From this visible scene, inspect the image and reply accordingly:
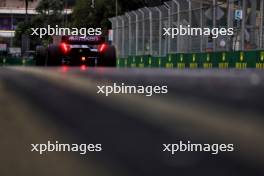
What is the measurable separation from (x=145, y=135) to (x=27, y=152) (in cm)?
69

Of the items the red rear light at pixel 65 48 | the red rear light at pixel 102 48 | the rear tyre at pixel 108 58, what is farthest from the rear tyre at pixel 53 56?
the red rear light at pixel 102 48

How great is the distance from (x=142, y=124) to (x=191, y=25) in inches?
1157

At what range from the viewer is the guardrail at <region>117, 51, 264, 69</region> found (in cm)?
2231

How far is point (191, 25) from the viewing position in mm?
31875

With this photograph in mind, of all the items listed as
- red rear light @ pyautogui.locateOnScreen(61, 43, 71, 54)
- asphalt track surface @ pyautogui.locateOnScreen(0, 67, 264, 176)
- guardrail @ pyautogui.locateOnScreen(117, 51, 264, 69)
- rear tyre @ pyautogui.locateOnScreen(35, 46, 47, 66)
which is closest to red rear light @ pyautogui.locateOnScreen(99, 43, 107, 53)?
red rear light @ pyautogui.locateOnScreen(61, 43, 71, 54)

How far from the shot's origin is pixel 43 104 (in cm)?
364

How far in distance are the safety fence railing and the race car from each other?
4781 millimetres

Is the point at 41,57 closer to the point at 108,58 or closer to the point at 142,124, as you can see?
the point at 108,58

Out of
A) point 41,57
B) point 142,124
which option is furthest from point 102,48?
point 142,124

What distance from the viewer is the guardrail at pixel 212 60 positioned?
22.3 meters

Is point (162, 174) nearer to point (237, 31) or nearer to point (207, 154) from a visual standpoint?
point (207, 154)

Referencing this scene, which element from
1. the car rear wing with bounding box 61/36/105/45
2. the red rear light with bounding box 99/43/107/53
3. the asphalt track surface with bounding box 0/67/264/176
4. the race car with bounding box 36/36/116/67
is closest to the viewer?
the asphalt track surface with bounding box 0/67/264/176

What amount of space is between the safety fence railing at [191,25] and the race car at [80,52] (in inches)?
188

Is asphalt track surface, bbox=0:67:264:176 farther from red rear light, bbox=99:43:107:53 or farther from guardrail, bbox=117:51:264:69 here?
red rear light, bbox=99:43:107:53
